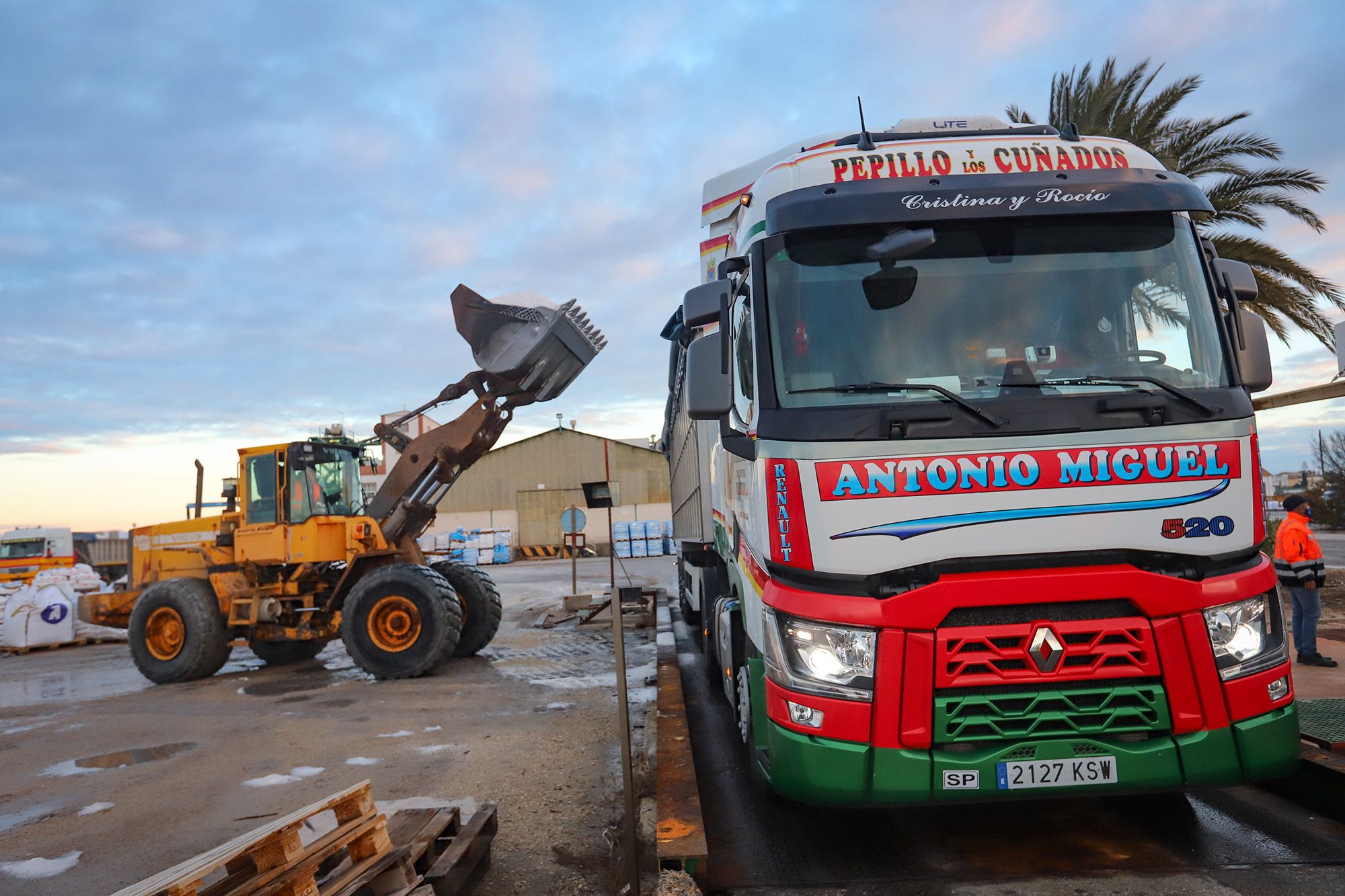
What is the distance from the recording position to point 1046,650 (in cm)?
345

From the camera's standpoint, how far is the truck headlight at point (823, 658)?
3482 millimetres

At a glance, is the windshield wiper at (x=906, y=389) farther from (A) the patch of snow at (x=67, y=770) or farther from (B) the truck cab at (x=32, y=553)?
(B) the truck cab at (x=32, y=553)

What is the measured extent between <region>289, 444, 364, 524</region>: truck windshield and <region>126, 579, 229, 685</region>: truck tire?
5.61ft

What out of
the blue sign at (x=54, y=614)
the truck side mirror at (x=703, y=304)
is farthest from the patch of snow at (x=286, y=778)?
the blue sign at (x=54, y=614)

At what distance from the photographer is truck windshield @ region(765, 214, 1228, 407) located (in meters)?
3.82

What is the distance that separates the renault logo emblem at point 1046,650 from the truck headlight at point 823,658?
619 mm

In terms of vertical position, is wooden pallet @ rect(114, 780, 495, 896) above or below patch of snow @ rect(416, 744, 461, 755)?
above

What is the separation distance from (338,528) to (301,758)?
491cm

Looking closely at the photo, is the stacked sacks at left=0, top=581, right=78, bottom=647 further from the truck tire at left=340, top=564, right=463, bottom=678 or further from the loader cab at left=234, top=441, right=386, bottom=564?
the truck tire at left=340, top=564, right=463, bottom=678

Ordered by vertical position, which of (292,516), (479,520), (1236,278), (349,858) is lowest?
(349,858)

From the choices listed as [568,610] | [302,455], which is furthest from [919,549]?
[568,610]

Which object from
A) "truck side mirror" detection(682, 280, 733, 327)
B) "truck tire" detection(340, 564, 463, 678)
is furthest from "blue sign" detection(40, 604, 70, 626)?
"truck side mirror" detection(682, 280, 733, 327)

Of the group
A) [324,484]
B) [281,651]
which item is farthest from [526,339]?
[281,651]

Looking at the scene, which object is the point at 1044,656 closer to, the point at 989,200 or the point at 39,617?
the point at 989,200
